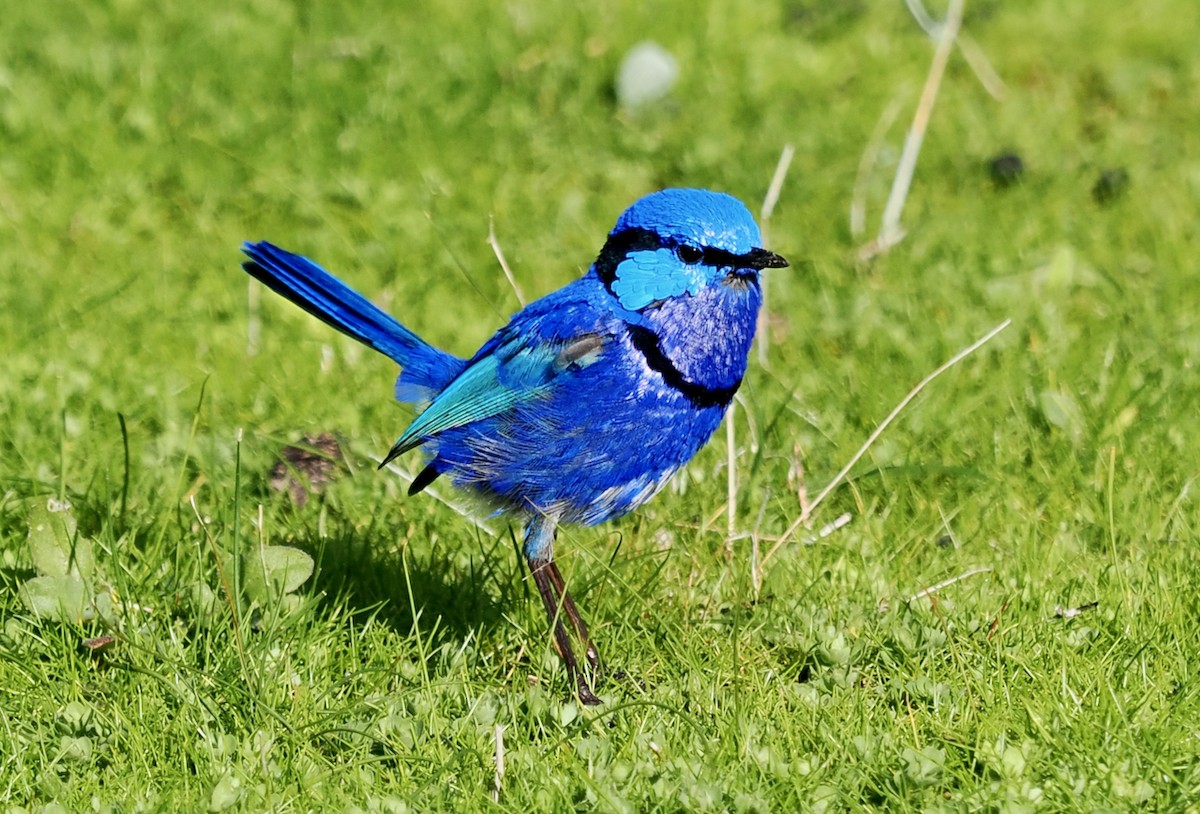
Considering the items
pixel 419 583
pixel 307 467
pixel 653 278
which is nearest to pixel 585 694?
pixel 419 583

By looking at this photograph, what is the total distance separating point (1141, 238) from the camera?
5852 millimetres

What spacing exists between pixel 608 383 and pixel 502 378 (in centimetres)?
29

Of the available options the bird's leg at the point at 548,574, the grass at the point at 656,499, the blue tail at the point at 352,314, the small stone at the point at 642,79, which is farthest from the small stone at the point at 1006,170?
the bird's leg at the point at 548,574

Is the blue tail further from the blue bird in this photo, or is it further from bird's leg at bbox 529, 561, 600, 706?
bird's leg at bbox 529, 561, 600, 706

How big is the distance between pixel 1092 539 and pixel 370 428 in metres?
2.05

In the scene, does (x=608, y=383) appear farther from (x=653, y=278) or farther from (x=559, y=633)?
(x=559, y=633)

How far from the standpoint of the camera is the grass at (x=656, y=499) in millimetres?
3223

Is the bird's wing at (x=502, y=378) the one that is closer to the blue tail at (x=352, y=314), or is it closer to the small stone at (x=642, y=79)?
the blue tail at (x=352, y=314)

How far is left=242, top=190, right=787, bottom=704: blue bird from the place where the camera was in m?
3.42

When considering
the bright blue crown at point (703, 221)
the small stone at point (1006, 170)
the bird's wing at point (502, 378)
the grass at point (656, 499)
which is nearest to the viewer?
the grass at point (656, 499)

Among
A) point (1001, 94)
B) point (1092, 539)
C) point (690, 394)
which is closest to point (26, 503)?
point (690, 394)

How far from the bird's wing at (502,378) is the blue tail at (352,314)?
16 cm

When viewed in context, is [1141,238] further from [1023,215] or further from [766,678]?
[766,678]

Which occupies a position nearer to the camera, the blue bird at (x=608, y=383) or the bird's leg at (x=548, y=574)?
the blue bird at (x=608, y=383)
